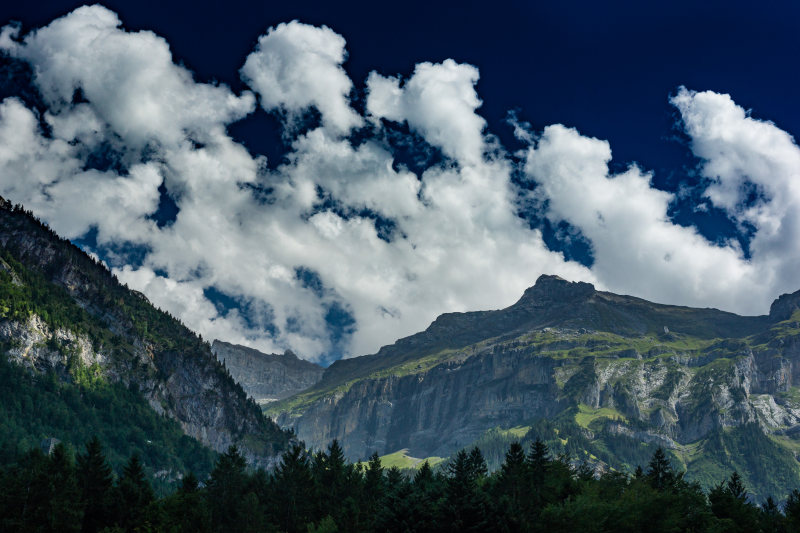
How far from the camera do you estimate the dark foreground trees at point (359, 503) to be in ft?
259

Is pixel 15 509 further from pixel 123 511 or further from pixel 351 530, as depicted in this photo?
pixel 351 530

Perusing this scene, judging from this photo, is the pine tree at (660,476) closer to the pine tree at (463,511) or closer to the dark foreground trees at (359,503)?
the dark foreground trees at (359,503)

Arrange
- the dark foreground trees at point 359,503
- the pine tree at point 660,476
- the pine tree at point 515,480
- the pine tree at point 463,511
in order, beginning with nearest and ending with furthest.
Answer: the pine tree at point 463,511
the dark foreground trees at point 359,503
the pine tree at point 515,480
the pine tree at point 660,476

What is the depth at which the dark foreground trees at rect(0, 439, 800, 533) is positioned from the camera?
78812 millimetres

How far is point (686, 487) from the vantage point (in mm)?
130000

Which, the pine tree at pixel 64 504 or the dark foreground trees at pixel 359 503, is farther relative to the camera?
the pine tree at pixel 64 504

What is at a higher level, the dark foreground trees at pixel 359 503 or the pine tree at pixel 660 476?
the pine tree at pixel 660 476

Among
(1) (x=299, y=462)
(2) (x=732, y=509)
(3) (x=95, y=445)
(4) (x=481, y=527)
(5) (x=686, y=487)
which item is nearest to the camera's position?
(4) (x=481, y=527)

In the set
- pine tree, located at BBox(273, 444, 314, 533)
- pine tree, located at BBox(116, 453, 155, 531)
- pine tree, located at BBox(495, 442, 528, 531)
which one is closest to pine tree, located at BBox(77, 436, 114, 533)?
pine tree, located at BBox(116, 453, 155, 531)

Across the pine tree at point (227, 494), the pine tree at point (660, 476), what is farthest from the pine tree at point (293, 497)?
the pine tree at point (660, 476)

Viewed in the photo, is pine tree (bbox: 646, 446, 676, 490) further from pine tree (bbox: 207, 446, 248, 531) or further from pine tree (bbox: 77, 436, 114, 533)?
pine tree (bbox: 77, 436, 114, 533)

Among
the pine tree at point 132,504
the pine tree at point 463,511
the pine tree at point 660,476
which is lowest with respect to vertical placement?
the pine tree at point 132,504

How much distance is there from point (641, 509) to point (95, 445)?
91.2 meters

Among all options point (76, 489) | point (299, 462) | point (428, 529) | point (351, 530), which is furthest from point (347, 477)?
point (428, 529)
